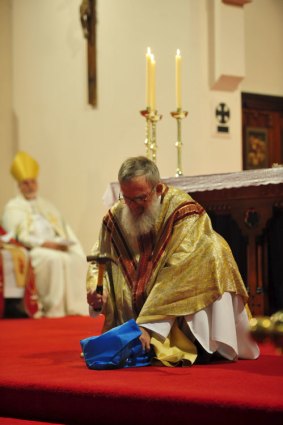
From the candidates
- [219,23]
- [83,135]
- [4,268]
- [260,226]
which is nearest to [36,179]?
[83,135]

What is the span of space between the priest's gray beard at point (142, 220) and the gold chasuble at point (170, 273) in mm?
58

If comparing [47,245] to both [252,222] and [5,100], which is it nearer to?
[5,100]

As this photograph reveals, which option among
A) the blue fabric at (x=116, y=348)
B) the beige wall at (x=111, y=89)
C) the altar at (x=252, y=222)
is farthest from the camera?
the beige wall at (x=111, y=89)

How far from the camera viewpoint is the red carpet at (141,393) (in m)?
3.11

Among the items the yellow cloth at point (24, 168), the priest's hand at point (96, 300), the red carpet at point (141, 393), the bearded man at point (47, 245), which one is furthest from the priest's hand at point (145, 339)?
the yellow cloth at point (24, 168)

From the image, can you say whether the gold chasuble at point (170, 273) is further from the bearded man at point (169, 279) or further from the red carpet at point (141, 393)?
the red carpet at point (141, 393)

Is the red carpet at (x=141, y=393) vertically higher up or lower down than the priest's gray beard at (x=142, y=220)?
lower down

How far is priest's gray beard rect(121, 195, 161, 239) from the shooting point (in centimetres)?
A: 442

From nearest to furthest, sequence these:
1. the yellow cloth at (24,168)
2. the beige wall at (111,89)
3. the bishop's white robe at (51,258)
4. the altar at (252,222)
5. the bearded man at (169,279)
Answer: the bearded man at (169,279)
the altar at (252,222)
the beige wall at (111,89)
the bishop's white robe at (51,258)
the yellow cloth at (24,168)

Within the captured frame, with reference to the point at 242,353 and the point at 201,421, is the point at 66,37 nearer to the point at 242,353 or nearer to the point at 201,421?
the point at 242,353

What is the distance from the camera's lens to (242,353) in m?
4.51

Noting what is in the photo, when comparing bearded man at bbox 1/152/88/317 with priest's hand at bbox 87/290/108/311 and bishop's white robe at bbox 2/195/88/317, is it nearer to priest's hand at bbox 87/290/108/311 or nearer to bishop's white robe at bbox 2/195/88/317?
bishop's white robe at bbox 2/195/88/317

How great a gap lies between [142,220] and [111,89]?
542cm

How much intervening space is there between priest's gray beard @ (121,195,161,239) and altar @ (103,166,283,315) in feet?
5.18
